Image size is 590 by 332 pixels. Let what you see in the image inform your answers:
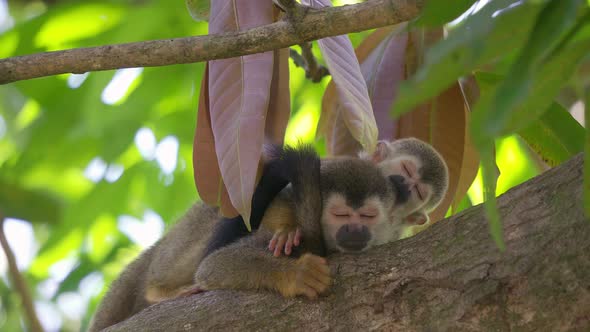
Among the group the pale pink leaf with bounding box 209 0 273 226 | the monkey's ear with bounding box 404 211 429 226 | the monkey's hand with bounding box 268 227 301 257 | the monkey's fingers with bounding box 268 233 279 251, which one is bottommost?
the monkey's ear with bounding box 404 211 429 226

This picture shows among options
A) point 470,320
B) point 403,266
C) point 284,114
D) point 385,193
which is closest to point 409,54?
point 385,193

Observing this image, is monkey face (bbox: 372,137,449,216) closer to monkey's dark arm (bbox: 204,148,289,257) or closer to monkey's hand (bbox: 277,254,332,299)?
monkey's dark arm (bbox: 204,148,289,257)

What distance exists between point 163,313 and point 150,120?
2.13 m

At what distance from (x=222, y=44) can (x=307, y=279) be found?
836 mm

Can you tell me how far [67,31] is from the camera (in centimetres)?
434

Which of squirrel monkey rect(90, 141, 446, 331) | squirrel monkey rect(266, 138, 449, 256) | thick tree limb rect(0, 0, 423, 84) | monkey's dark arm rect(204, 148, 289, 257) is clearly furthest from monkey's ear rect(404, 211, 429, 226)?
thick tree limb rect(0, 0, 423, 84)

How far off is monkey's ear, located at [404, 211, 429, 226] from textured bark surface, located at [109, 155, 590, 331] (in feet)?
3.60

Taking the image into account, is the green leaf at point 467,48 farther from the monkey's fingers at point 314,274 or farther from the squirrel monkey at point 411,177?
the squirrel monkey at point 411,177

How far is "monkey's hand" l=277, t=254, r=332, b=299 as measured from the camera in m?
2.39

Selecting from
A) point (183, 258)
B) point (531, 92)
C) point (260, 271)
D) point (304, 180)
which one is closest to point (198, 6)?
point (304, 180)

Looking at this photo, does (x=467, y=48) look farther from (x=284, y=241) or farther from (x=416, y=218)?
(x=416, y=218)

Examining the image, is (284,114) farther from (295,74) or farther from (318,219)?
(295,74)

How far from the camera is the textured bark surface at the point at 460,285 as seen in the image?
196cm

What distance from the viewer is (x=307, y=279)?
→ 241 centimetres
